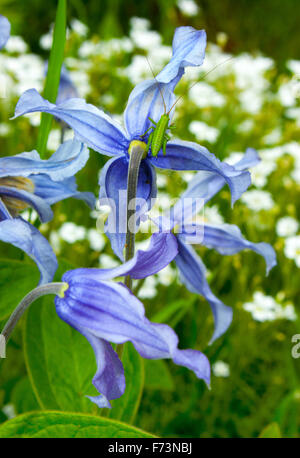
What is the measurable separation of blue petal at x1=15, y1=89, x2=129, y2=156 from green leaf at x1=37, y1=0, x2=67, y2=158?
0.16 m

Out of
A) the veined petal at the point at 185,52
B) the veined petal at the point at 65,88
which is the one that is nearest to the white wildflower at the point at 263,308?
the veined petal at the point at 65,88

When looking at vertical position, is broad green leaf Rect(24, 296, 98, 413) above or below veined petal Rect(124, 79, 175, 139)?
below

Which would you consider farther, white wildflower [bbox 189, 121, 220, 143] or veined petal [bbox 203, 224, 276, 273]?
white wildflower [bbox 189, 121, 220, 143]

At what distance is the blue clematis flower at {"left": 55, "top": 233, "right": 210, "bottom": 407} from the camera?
1.85 ft

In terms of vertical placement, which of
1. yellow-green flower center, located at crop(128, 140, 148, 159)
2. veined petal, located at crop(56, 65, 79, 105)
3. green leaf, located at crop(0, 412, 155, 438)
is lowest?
green leaf, located at crop(0, 412, 155, 438)

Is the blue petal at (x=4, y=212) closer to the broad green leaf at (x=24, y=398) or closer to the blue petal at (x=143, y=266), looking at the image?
the blue petal at (x=143, y=266)

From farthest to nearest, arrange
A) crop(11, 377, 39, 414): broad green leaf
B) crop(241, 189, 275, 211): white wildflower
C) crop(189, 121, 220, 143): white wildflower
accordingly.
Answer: crop(189, 121, 220, 143): white wildflower, crop(241, 189, 275, 211): white wildflower, crop(11, 377, 39, 414): broad green leaf

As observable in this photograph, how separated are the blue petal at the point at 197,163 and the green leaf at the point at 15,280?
0.27m

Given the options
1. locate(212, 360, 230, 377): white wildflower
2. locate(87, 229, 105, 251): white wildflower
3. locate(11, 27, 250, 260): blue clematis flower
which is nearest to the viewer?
locate(11, 27, 250, 260): blue clematis flower

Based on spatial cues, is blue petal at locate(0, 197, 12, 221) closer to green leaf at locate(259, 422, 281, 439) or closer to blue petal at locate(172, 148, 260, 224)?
blue petal at locate(172, 148, 260, 224)

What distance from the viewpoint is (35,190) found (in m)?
0.80

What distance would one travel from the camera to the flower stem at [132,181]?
2.18ft

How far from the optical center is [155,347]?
0.56 meters

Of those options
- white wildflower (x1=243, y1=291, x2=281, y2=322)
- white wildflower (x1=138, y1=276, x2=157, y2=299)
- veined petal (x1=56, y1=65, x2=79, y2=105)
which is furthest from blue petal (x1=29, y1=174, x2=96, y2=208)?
white wildflower (x1=243, y1=291, x2=281, y2=322)
